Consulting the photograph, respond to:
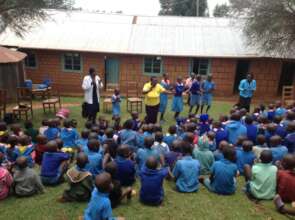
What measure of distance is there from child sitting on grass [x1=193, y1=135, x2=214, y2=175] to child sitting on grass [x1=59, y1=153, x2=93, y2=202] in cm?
223

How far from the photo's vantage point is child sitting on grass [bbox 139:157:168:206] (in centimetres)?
460

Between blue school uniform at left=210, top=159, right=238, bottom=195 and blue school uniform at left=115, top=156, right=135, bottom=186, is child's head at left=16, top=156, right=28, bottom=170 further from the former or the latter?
blue school uniform at left=210, top=159, right=238, bottom=195

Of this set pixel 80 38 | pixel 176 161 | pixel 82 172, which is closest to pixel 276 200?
pixel 176 161

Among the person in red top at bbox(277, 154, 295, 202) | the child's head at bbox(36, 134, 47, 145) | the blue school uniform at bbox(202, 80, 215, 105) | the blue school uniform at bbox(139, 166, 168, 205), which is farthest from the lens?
the blue school uniform at bbox(202, 80, 215, 105)

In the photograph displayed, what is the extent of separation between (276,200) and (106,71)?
41.9 ft

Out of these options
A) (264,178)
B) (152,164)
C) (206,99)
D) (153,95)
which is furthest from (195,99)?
(152,164)

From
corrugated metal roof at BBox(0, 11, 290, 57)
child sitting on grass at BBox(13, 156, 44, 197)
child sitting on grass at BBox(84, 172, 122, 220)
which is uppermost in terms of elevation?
corrugated metal roof at BBox(0, 11, 290, 57)

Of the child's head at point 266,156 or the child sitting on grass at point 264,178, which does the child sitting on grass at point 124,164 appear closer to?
the child sitting on grass at point 264,178

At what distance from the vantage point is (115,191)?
4.51 metres

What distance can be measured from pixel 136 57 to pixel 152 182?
38.6 ft

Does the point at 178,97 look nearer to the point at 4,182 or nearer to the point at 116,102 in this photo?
the point at 116,102

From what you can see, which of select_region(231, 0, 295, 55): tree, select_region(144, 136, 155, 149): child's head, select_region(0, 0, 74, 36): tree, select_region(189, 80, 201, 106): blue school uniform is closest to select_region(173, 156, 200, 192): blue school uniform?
select_region(144, 136, 155, 149): child's head

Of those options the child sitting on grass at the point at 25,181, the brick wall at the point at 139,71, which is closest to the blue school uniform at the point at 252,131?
the child sitting on grass at the point at 25,181

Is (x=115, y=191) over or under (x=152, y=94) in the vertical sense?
under
